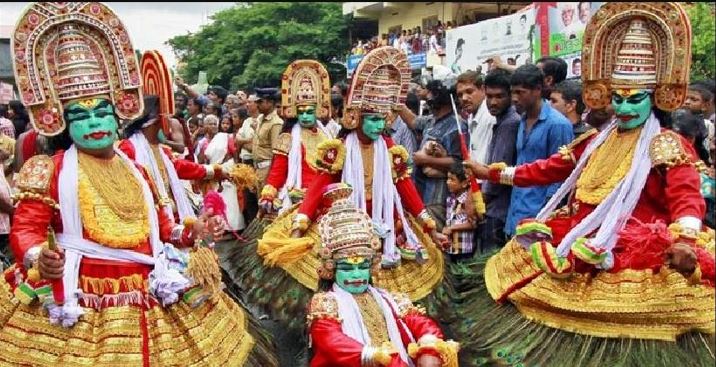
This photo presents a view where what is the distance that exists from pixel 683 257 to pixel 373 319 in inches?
56.8

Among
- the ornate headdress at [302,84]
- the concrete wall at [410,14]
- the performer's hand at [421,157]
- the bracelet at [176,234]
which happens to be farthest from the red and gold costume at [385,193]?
the concrete wall at [410,14]

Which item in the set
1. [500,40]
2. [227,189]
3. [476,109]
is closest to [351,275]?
[476,109]

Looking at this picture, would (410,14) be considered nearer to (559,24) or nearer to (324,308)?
(559,24)

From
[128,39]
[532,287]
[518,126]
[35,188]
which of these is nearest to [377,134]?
[518,126]

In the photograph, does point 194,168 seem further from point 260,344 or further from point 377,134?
point 260,344

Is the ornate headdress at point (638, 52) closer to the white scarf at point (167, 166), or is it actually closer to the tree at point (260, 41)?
the white scarf at point (167, 166)

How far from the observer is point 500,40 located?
16.7m

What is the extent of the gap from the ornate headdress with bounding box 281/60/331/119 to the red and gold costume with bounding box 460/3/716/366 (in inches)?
132

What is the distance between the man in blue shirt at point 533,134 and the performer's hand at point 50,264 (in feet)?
10.7

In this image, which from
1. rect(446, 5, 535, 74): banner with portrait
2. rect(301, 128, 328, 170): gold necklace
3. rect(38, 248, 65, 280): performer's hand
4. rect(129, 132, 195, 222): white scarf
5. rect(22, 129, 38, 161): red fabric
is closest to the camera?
rect(38, 248, 65, 280): performer's hand

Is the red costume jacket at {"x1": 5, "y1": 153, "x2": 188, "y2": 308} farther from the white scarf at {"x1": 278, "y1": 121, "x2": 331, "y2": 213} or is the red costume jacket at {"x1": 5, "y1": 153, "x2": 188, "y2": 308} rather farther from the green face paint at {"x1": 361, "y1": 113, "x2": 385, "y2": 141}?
the white scarf at {"x1": 278, "y1": 121, "x2": 331, "y2": 213}

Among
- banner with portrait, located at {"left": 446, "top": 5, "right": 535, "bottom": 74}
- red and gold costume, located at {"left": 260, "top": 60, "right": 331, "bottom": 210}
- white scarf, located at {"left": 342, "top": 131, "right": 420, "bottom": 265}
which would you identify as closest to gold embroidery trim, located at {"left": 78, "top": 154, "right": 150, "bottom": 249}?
white scarf, located at {"left": 342, "top": 131, "right": 420, "bottom": 265}

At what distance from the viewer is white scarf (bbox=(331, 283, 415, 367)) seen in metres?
3.89

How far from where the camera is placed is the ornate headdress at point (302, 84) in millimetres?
7574
